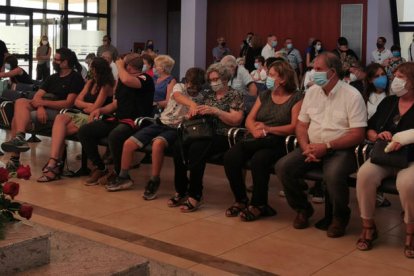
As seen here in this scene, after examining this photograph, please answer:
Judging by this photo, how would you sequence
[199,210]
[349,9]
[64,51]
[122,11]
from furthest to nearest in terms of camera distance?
[122,11]
[349,9]
[64,51]
[199,210]

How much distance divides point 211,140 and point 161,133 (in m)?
0.63

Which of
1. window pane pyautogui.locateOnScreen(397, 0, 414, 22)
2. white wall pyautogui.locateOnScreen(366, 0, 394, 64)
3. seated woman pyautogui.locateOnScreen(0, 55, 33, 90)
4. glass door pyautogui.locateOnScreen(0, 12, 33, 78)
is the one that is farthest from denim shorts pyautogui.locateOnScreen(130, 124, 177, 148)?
glass door pyautogui.locateOnScreen(0, 12, 33, 78)

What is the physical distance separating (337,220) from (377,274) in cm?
76

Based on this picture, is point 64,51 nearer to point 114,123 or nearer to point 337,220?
point 114,123

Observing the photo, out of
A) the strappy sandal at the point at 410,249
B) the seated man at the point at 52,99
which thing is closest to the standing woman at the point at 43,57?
the seated man at the point at 52,99

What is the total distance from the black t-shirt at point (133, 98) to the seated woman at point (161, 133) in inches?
10.6

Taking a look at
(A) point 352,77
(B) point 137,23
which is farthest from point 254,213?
(B) point 137,23

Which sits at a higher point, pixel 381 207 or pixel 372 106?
pixel 372 106

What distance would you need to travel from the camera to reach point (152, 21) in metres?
19.9

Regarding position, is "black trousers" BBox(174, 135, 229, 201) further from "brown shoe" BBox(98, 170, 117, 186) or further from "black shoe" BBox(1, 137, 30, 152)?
"black shoe" BBox(1, 137, 30, 152)

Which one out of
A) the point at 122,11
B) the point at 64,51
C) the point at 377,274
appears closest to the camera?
the point at 377,274

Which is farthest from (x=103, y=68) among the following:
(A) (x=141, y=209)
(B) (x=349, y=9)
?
(B) (x=349, y=9)

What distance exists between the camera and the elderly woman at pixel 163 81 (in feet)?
21.9

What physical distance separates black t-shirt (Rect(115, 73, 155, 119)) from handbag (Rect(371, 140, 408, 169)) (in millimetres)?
2482
